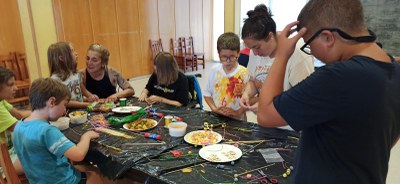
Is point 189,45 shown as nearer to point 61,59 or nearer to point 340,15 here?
point 61,59

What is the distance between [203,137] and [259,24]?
2.47ft

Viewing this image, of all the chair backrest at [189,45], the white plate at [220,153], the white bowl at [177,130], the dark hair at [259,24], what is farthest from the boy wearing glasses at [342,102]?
the chair backrest at [189,45]

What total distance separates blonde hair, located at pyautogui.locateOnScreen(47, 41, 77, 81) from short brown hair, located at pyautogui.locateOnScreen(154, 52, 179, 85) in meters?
0.79

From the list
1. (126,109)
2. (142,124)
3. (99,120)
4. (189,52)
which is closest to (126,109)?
(126,109)

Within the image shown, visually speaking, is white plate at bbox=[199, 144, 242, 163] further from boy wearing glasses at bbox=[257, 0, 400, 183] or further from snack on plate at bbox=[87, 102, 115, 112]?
snack on plate at bbox=[87, 102, 115, 112]

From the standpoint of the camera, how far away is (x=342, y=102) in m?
0.74

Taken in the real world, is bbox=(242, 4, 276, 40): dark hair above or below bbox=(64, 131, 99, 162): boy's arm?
above

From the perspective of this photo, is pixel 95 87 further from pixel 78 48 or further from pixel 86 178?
pixel 78 48

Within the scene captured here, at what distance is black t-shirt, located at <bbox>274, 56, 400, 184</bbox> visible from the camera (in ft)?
2.39

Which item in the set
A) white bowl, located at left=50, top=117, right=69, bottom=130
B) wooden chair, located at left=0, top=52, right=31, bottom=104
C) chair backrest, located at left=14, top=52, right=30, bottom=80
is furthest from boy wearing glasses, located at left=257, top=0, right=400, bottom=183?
chair backrest, located at left=14, top=52, right=30, bottom=80

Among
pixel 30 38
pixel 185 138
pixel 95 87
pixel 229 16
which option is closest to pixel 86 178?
pixel 185 138

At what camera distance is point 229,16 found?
4.05 meters

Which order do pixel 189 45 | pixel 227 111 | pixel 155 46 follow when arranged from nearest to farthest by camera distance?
pixel 227 111 < pixel 155 46 < pixel 189 45

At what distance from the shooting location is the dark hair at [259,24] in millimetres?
1638
